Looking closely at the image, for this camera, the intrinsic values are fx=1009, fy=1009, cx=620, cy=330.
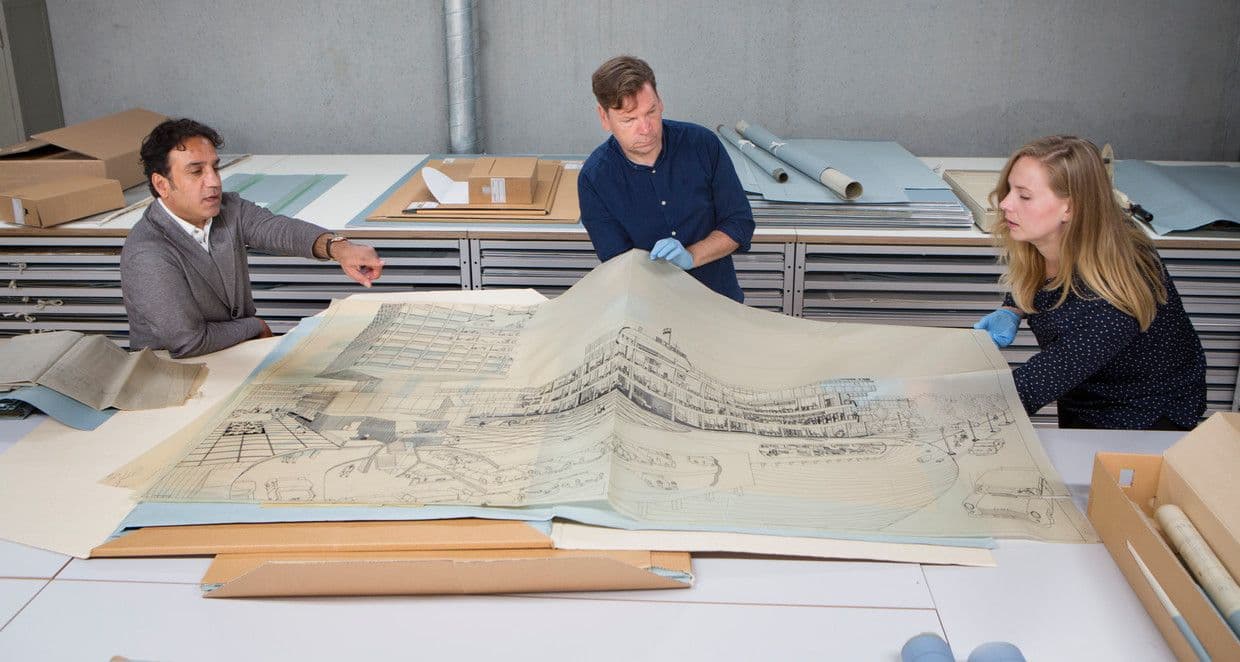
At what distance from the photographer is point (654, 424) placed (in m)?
1.50

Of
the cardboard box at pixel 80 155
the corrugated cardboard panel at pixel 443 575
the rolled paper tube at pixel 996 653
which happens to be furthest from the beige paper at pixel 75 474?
the cardboard box at pixel 80 155

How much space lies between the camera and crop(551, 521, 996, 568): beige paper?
129 centimetres

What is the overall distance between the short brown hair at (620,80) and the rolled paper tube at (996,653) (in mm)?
1448

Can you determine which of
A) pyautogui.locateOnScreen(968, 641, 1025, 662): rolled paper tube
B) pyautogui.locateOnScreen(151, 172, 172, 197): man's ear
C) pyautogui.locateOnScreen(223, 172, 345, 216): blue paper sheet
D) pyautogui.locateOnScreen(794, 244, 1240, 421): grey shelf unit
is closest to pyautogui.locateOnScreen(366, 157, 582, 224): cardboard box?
pyautogui.locateOnScreen(223, 172, 345, 216): blue paper sheet

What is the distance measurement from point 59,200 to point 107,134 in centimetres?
54

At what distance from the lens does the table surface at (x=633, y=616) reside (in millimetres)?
1162

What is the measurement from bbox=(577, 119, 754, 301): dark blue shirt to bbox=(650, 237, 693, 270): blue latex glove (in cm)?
33

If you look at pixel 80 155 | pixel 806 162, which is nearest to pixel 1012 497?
pixel 806 162

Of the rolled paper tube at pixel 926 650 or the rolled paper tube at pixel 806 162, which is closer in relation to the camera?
the rolled paper tube at pixel 926 650

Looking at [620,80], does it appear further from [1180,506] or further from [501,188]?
[1180,506]

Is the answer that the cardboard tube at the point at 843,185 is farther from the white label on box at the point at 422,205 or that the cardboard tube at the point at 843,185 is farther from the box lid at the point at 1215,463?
the box lid at the point at 1215,463

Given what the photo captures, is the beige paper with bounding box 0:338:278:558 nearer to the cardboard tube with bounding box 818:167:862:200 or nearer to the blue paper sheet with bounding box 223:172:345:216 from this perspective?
the blue paper sheet with bounding box 223:172:345:216

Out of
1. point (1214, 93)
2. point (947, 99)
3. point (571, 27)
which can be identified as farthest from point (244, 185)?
point (1214, 93)

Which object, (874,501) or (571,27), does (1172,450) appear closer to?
(874,501)
